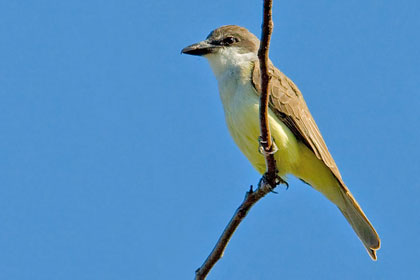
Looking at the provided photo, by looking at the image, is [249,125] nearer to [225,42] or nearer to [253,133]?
[253,133]

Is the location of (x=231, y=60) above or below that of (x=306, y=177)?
above

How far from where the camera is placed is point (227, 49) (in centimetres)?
773

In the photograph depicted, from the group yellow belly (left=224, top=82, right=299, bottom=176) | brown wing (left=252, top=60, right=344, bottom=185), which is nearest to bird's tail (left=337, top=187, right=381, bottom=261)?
brown wing (left=252, top=60, right=344, bottom=185)

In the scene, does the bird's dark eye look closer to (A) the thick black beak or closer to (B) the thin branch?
(A) the thick black beak

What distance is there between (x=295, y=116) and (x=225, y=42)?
4.27 feet

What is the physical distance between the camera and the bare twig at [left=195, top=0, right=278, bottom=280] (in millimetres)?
4695

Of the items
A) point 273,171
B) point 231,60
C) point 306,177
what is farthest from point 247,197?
point 231,60

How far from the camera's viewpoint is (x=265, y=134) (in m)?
5.69

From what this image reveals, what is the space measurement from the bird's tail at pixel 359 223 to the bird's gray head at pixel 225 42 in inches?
75.7

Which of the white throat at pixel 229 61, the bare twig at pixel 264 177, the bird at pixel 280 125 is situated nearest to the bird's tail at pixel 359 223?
the bird at pixel 280 125

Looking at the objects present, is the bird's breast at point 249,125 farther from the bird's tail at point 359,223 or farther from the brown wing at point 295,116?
the bird's tail at point 359,223

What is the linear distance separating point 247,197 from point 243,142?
3.36 feet

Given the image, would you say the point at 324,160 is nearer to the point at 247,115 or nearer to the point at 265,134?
the point at 247,115

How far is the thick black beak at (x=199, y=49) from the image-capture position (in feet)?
25.3
